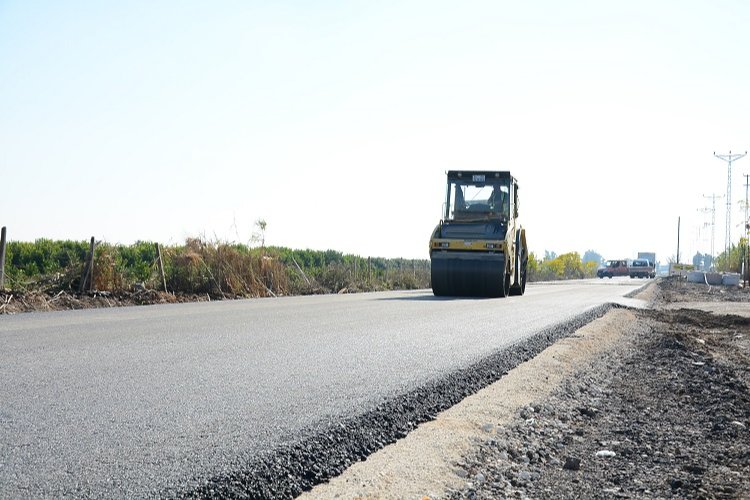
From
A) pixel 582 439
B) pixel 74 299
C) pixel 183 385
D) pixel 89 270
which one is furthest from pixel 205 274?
pixel 582 439

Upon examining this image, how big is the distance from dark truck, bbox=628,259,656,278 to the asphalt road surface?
59082 mm

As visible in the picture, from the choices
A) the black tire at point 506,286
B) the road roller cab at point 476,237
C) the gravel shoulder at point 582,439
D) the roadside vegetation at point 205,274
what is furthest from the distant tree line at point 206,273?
the gravel shoulder at point 582,439

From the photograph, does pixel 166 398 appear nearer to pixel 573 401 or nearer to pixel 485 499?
pixel 485 499

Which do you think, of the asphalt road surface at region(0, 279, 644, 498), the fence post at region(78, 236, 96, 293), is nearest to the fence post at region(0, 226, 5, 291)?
the fence post at region(78, 236, 96, 293)

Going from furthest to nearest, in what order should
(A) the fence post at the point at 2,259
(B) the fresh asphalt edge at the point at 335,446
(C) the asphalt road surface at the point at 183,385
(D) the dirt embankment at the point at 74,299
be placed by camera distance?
(A) the fence post at the point at 2,259, (D) the dirt embankment at the point at 74,299, (C) the asphalt road surface at the point at 183,385, (B) the fresh asphalt edge at the point at 335,446

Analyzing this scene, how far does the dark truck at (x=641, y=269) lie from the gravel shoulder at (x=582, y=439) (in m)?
60.9

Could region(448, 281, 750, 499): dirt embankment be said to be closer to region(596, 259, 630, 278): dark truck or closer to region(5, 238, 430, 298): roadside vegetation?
region(5, 238, 430, 298): roadside vegetation

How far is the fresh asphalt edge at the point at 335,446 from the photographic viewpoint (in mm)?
3363

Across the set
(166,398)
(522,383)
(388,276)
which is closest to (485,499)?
(166,398)

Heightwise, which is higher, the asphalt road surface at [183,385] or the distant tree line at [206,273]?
the distant tree line at [206,273]

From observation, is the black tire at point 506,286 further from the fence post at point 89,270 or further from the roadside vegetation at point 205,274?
the fence post at point 89,270

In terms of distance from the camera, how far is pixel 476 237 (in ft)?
68.7

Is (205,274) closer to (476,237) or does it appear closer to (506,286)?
(476,237)

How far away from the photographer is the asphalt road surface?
3582mm
